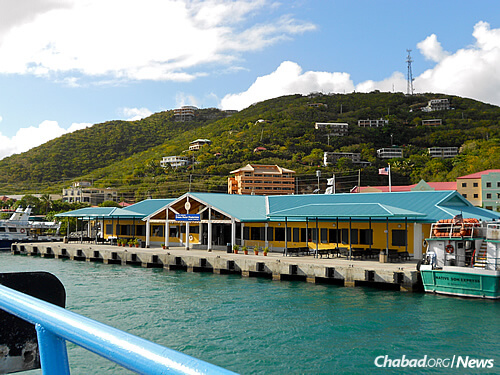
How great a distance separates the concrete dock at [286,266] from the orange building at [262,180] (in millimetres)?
Answer: 75000

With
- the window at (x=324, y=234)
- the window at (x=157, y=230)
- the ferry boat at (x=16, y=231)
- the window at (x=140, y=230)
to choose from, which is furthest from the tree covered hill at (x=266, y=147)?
the window at (x=324, y=234)

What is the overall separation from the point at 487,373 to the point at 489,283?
1002 cm

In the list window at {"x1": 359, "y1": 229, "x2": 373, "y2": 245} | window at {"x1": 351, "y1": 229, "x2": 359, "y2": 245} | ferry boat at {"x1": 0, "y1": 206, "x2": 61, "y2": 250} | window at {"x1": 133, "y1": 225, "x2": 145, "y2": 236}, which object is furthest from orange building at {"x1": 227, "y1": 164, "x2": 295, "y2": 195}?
window at {"x1": 359, "y1": 229, "x2": 373, "y2": 245}

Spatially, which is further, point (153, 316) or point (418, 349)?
point (153, 316)

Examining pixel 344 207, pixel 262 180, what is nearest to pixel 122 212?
pixel 344 207

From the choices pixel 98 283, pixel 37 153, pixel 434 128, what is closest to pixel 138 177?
pixel 37 153

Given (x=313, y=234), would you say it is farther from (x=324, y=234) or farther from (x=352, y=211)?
(x=352, y=211)

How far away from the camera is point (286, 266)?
2691cm

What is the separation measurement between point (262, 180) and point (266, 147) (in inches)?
900

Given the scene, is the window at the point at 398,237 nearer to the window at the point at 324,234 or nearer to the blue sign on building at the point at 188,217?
the window at the point at 324,234

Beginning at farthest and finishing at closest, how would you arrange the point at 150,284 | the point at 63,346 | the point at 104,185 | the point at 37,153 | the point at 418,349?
the point at 37,153, the point at 104,185, the point at 150,284, the point at 418,349, the point at 63,346

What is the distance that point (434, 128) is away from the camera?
148 metres

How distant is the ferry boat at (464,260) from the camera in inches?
822

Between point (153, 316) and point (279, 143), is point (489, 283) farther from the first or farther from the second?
point (279, 143)
